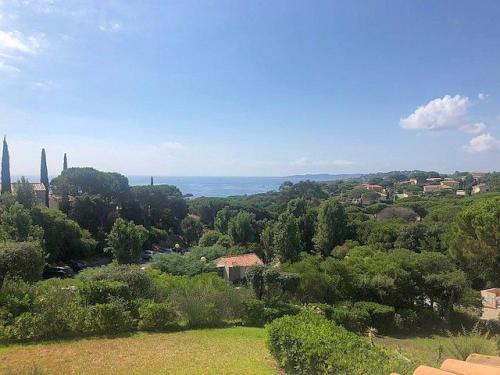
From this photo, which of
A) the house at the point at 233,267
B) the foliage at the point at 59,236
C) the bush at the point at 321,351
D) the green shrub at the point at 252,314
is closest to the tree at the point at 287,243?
the house at the point at 233,267

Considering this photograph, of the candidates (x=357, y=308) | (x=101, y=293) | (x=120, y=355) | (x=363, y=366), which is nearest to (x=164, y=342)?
(x=120, y=355)

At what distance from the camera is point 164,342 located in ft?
33.4

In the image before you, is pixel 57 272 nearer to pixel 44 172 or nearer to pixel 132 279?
pixel 132 279

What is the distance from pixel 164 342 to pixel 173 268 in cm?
1013

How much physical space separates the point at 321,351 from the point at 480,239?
1610 cm

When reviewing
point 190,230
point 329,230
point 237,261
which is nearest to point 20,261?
point 237,261

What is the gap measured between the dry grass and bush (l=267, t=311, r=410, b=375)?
607 millimetres

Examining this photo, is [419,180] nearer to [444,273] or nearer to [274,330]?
[444,273]

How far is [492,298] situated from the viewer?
75.8ft

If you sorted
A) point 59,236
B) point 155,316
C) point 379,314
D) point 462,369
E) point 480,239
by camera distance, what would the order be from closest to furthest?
point 462,369 < point 155,316 < point 379,314 < point 480,239 < point 59,236

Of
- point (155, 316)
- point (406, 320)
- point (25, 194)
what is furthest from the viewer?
point (25, 194)

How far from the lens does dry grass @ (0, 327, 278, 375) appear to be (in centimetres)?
771

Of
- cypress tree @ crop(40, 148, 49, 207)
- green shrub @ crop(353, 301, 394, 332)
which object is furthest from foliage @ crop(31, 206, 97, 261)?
green shrub @ crop(353, 301, 394, 332)

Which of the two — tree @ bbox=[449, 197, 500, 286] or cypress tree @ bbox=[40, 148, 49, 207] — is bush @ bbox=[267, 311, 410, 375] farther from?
cypress tree @ bbox=[40, 148, 49, 207]
